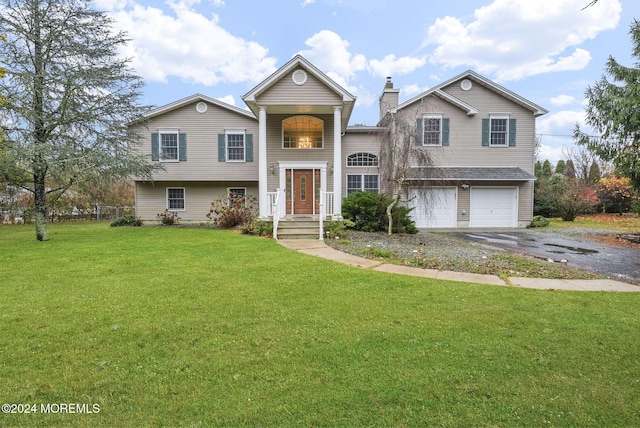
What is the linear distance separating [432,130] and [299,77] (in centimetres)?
731

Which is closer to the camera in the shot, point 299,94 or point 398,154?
point 398,154

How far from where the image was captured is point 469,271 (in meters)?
5.94

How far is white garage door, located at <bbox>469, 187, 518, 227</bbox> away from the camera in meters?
15.4

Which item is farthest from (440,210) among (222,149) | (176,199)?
(176,199)

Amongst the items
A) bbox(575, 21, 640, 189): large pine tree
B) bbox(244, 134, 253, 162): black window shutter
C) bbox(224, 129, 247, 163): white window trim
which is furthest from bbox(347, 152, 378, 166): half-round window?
bbox(575, 21, 640, 189): large pine tree

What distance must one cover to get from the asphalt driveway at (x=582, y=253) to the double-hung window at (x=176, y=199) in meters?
13.9

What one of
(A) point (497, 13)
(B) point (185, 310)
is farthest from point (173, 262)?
(A) point (497, 13)

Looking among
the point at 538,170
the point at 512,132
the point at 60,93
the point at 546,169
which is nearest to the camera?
the point at 60,93

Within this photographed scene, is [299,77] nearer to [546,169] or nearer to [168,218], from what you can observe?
[168,218]

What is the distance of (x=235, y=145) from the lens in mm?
15242

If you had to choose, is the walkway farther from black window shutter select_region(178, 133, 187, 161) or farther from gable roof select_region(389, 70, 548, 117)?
black window shutter select_region(178, 133, 187, 161)

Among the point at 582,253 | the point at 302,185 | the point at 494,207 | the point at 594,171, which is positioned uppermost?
the point at 594,171

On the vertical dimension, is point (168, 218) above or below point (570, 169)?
below

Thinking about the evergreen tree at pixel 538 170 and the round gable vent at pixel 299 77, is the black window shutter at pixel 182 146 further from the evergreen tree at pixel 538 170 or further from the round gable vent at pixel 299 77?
the evergreen tree at pixel 538 170
